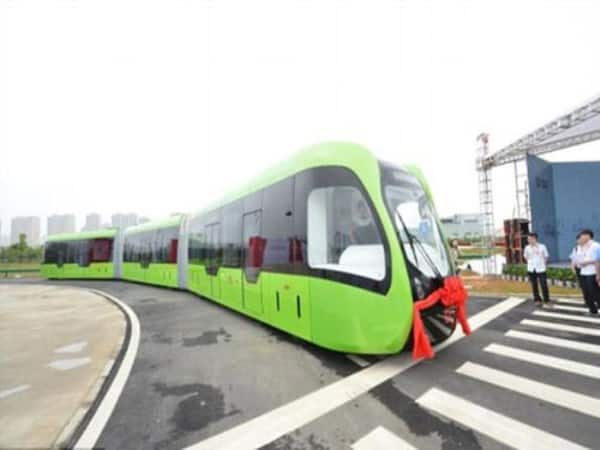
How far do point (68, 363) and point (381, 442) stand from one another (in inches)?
190

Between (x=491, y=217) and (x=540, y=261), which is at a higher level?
(x=491, y=217)

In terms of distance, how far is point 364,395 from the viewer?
3.19 m

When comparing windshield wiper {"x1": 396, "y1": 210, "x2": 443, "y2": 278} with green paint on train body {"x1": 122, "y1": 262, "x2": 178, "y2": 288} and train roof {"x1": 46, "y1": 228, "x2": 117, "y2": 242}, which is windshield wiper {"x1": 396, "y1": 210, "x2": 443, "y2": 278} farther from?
train roof {"x1": 46, "y1": 228, "x2": 117, "y2": 242}

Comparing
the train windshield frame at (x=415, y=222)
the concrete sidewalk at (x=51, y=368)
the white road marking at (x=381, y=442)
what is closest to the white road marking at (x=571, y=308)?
the train windshield frame at (x=415, y=222)

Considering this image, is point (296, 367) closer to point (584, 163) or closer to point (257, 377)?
point (257, 377)

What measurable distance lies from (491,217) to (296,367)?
1747 centimetres

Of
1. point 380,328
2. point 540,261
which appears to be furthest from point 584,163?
point 380,328

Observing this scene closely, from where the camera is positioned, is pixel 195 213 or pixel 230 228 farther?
pixel 195 213

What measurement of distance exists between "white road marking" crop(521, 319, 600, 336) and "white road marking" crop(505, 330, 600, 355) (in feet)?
2.27

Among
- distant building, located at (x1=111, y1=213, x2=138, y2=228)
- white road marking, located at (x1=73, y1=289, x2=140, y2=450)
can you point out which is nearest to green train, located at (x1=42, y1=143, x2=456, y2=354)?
white road marking, located at (x1=73, y1=289, x2=140, y2=450)

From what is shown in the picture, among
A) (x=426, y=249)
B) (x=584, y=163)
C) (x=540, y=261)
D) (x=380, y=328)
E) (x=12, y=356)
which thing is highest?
(x=584, y=163)

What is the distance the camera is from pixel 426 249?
396 cm

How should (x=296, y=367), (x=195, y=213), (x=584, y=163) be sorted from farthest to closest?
1. (x=584, y=163)
2. (x=195, y=213)
3. (x=296, y=367)

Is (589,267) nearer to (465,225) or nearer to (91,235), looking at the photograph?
(91,235)
